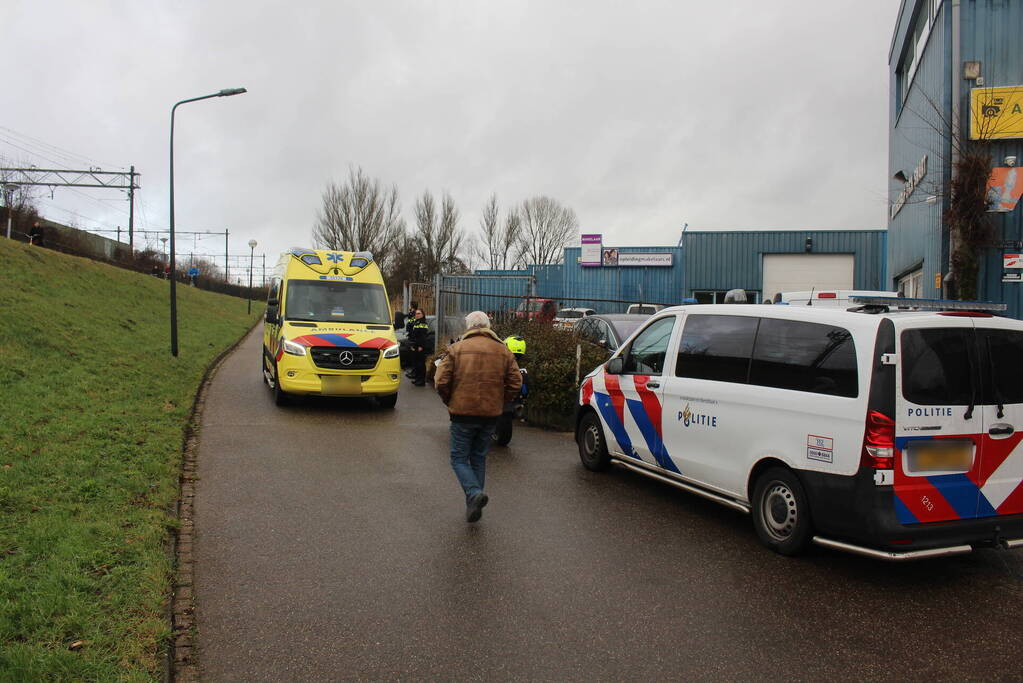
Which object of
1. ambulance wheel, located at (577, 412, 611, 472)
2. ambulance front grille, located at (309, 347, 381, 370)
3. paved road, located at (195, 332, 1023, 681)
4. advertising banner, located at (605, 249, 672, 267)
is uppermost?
advertising banner, located at (605, 249, 672, 267)

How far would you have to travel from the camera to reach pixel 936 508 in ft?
15.5

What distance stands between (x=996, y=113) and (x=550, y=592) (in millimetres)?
13481

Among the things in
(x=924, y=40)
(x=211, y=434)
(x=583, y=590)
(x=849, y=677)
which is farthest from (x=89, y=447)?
(x=924, y=40)

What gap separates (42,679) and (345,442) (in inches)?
246

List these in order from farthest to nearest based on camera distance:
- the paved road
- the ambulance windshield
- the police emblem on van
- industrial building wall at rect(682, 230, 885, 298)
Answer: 1. industrial building wall at rect(682, 230, 885, 298)
2. the ambulance windshield
3. the police emblem on van
4. the paved road

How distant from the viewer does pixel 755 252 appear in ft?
108

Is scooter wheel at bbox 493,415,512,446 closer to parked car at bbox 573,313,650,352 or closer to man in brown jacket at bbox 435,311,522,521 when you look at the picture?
man in brown jacket at bbox 435,311,522,521

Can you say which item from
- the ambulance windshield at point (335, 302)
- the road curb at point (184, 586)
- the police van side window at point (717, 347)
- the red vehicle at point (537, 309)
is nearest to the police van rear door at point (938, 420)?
the police van side window at point (717, 347)

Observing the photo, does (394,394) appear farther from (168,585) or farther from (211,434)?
(168,585)

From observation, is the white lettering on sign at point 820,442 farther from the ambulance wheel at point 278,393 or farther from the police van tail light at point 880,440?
the ambulance wheel at point 278,393

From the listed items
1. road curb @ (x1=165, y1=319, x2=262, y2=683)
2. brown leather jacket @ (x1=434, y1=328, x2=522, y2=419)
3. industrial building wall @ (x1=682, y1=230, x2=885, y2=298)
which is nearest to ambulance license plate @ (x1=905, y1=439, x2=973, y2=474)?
brown leather jacket @ (x1=434, y1=328, x2=522, y2=419)

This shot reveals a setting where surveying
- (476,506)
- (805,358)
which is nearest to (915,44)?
(805,358)

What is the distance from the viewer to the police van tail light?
459 cm

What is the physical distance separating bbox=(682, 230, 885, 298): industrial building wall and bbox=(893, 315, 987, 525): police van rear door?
28.4 meters
